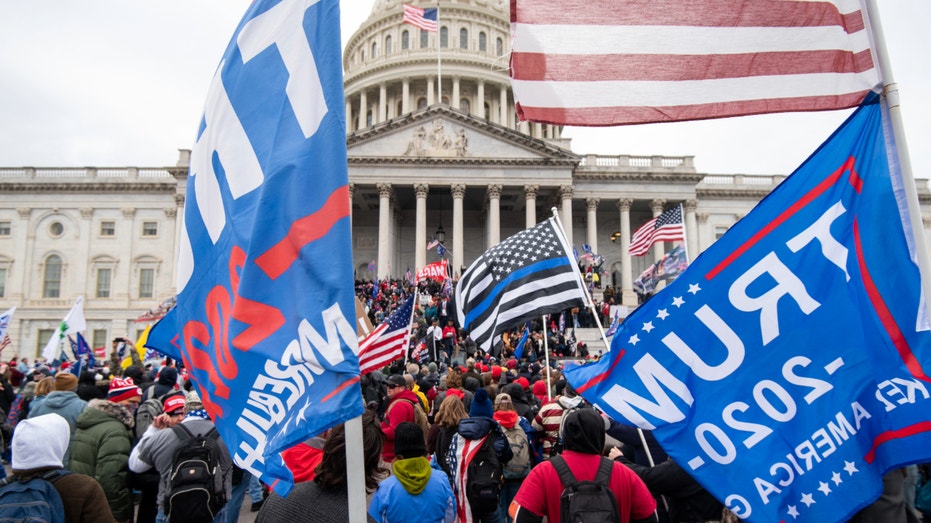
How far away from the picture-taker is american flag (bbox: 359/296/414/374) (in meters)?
10.9

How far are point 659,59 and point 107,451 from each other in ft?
18.9

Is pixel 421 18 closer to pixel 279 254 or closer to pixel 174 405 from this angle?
pixel 174 405

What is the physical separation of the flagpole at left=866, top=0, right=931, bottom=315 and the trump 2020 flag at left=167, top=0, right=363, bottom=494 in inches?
96.9

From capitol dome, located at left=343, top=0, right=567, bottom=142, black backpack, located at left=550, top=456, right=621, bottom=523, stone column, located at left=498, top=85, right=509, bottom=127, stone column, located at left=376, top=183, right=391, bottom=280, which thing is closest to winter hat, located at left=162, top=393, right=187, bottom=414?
black backpack, located at left=550, top=456, right=621, bottom=523

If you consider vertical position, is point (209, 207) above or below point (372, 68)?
below

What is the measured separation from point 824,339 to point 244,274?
2795mm

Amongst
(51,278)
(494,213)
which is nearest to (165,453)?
(494,213)

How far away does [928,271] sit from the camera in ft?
8.85

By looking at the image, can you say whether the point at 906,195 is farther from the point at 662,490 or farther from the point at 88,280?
the point at 88,280

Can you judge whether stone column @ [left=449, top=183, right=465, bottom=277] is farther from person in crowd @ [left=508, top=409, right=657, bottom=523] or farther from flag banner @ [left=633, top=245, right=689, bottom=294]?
person in crowd @ [left=508, top=409, right=657, bottom=523]

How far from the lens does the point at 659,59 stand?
11.6 feet

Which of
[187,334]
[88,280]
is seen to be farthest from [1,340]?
[88,280]

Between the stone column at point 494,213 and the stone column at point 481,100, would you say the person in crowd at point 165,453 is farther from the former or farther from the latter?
the stone column at point 481,100

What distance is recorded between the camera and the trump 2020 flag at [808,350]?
9.32 feet
